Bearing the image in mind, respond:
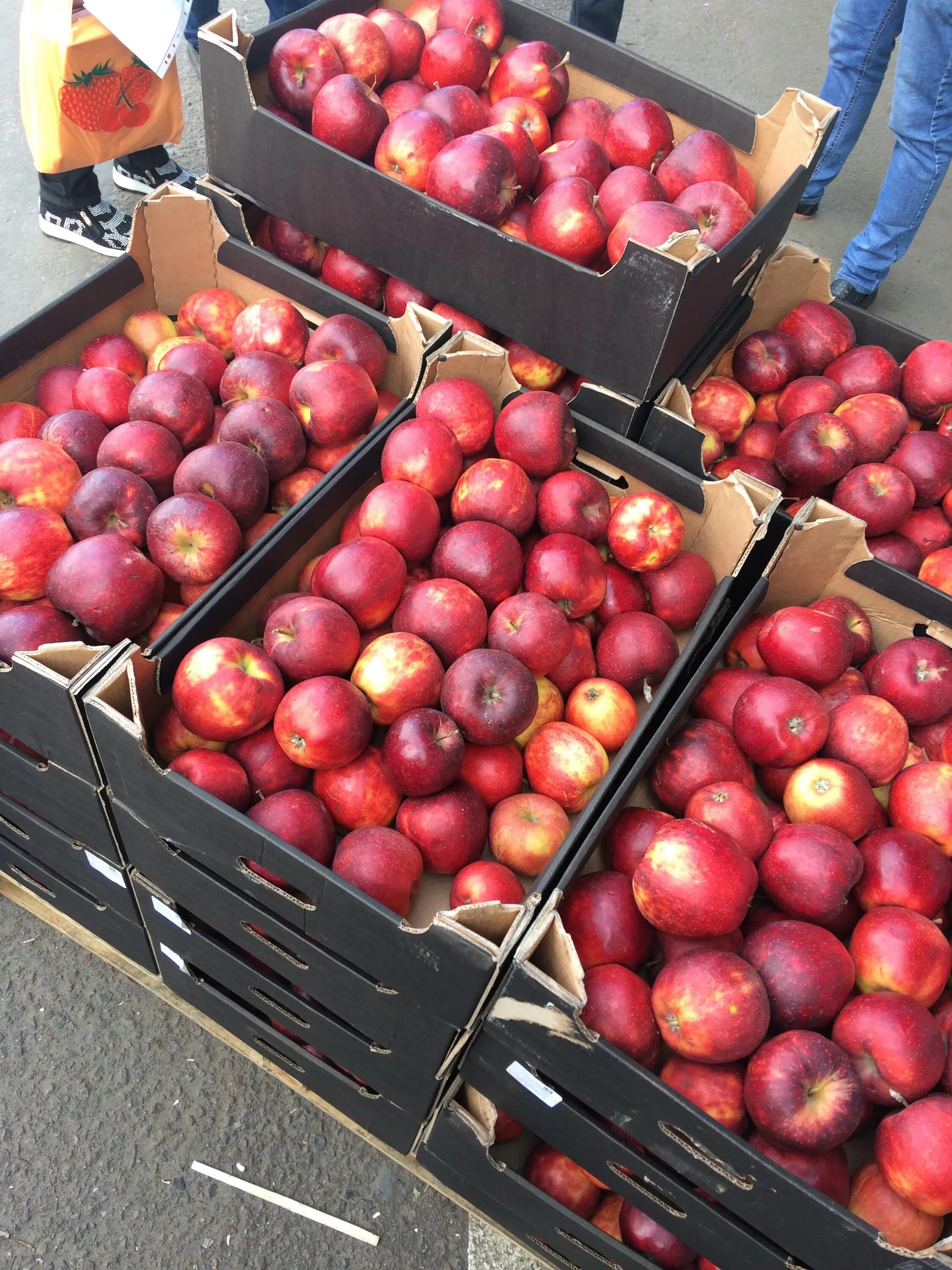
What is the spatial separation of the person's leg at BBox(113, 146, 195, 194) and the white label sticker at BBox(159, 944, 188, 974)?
346cm

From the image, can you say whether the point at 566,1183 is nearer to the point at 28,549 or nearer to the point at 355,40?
the point at 28,549

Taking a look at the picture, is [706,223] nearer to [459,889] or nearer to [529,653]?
[529,653]

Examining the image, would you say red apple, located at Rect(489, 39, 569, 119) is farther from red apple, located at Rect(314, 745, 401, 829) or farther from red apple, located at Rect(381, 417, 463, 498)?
red apple, located at Rect(314, 745, 401, 829)

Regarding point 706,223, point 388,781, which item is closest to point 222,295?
point 706,223

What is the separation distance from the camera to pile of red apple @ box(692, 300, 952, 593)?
2211mm

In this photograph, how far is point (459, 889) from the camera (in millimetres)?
1558

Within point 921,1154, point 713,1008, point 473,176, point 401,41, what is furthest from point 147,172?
point 921,1154

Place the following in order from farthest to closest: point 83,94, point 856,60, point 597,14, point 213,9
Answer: point 213,9
point 597,14
point 856,60
point 83,94

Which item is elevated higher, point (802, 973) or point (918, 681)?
point (918, 681)

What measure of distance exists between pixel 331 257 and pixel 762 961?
6.66 feet

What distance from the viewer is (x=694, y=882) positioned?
1.47 m

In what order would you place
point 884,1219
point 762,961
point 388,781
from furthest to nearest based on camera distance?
point 388,781
point 762,961
point 884,1219

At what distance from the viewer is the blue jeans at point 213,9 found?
14.2ft

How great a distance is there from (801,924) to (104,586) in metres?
1.37
